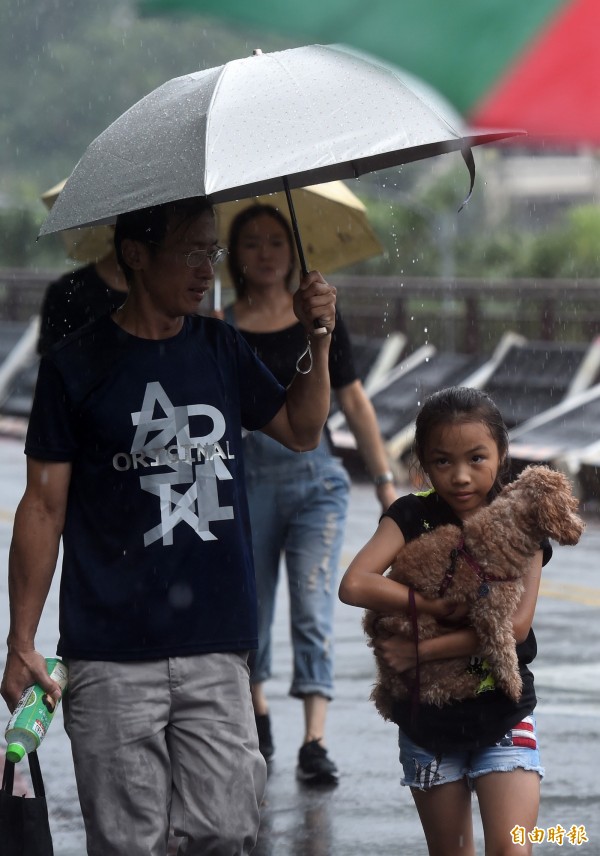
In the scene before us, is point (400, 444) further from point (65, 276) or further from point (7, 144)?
point (7, 144)

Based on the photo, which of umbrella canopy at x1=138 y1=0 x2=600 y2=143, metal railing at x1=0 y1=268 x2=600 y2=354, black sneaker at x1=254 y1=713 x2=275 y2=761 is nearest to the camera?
umbrella canopy at x1=138 y1=0 x2=600 y2=143

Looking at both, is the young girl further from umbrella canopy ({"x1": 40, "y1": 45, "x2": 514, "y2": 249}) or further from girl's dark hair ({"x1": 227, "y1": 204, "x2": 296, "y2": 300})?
girl's dark hair ({"x1": 227, "y1": 204, "x2": 296, "y2": 300})

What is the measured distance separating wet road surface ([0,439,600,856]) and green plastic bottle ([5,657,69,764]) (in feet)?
6.00

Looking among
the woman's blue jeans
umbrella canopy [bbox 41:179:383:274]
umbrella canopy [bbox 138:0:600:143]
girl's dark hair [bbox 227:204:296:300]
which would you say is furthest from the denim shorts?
umbrella canopy [bbox 41:179:383:274]

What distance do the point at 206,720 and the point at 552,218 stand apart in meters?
88.7

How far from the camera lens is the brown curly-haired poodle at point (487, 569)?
4148 mm

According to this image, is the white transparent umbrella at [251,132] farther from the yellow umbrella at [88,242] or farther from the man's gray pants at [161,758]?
the yellow umbrella at [88,242]

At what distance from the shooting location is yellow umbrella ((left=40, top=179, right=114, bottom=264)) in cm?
701

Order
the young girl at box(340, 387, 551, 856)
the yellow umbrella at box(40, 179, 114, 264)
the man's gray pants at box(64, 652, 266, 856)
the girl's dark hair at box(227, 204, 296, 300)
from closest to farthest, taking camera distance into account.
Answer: the man's gray pants at box(64, 652, 266, 856), the young girl at box(340, 387, 551, 856), the girl's dark hair at box(227, 204, 296, 300), the yellow umbrella at box(40, 179, 114, 264)

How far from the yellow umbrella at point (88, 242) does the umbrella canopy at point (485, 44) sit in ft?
12.2

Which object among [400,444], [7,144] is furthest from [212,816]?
[7,144]

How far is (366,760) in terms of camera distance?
6.75 meters

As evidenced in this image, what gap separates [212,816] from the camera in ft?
13.3

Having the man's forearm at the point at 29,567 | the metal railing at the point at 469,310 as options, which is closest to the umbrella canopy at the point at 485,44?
the man's forearm at the point at 29,567
